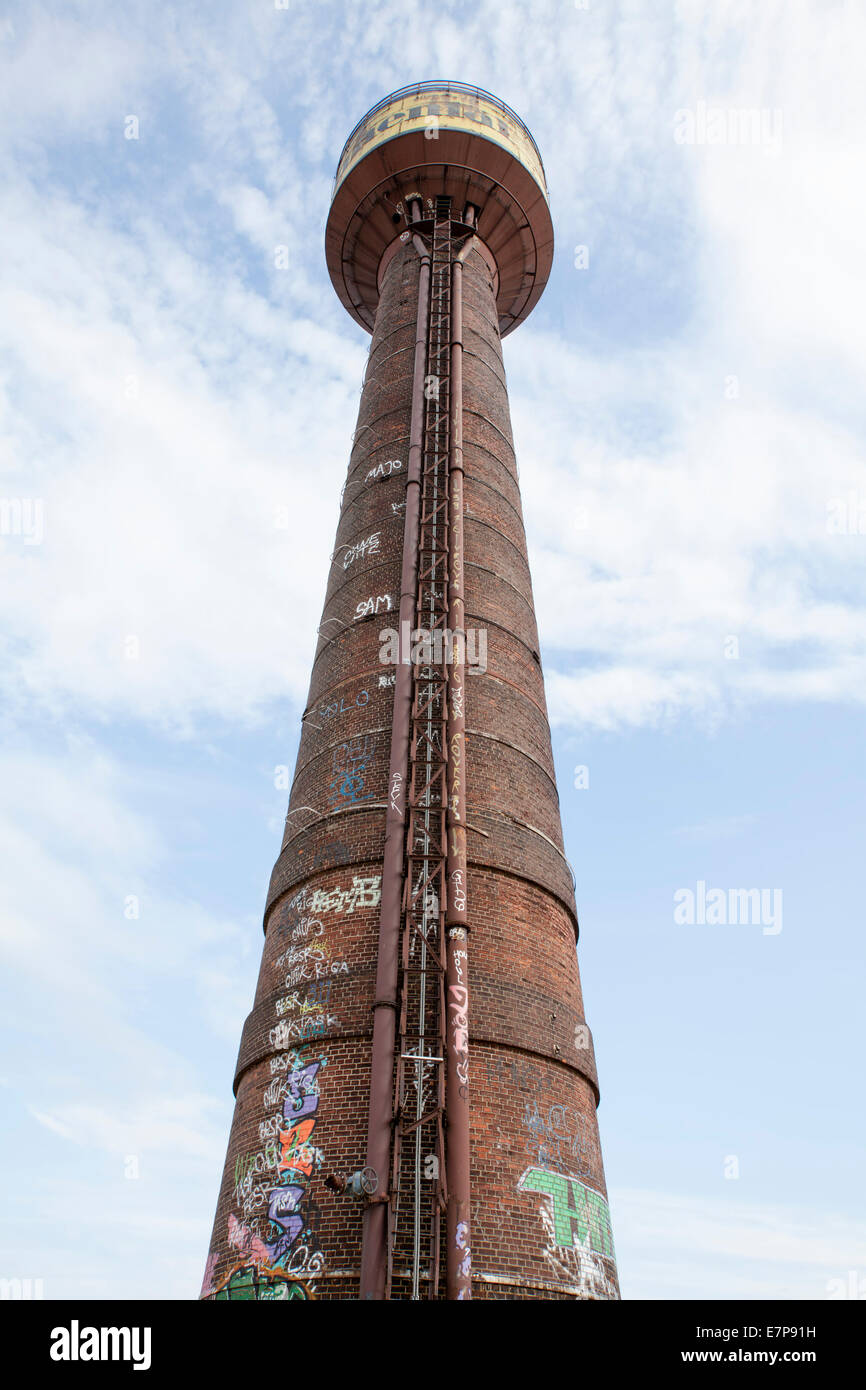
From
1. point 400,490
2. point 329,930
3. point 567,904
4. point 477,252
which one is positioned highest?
point 477,252

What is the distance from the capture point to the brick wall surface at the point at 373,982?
31.6 ft

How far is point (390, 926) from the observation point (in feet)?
35.5

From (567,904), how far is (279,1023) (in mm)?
4083

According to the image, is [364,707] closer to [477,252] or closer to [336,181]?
[477,252]

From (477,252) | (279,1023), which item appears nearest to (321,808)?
(279,1023)

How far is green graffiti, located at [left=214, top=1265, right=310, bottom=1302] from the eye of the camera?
9148 mm

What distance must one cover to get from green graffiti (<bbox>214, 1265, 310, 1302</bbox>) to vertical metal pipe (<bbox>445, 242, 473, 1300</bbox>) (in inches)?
58.8

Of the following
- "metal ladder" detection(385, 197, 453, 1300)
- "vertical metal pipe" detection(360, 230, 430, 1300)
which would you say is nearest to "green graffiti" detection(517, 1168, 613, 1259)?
"metal ladder" detection(385, 197, 453, 1300)

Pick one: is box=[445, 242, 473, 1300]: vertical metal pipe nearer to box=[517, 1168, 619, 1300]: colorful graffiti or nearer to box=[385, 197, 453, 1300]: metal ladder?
box=[385, 197, 453, 1300]: metal ladder

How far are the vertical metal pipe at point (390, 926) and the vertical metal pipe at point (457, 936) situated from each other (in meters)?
0.56
